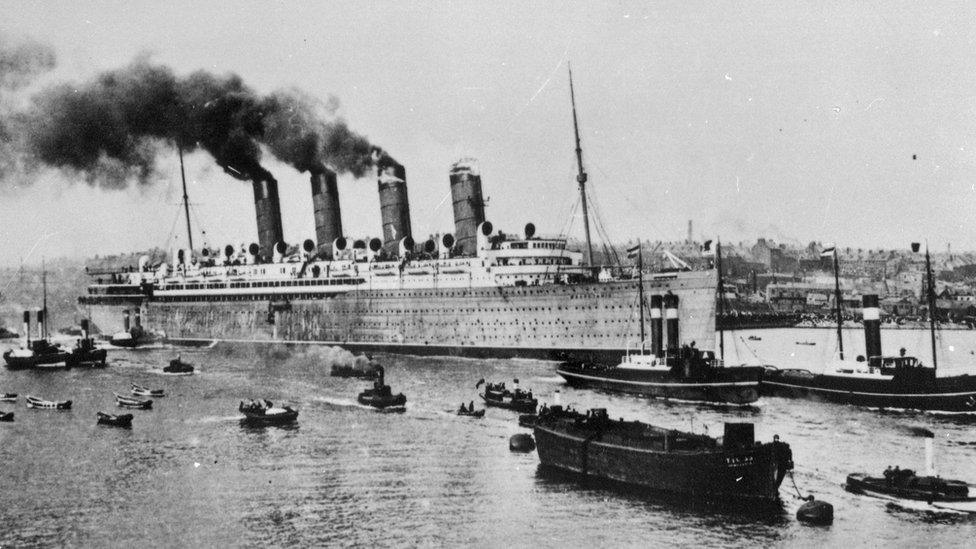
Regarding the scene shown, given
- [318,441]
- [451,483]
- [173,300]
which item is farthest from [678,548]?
[173,300]

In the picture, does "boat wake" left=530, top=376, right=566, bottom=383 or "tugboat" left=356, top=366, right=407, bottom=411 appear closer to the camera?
"tugboat" left=356, top=366, right=407, bottom=411

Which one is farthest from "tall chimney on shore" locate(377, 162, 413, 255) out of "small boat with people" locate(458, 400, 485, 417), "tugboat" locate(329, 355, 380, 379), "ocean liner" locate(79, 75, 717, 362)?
"small boat with people" locate(458, 400, 485, 417)

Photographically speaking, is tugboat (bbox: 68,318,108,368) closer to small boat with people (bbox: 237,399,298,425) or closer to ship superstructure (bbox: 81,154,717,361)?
ship superstructure (bbox: 81,154,717,361)

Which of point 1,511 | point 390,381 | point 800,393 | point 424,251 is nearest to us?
point 1,511

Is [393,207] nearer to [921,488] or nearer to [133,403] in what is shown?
[133,403]

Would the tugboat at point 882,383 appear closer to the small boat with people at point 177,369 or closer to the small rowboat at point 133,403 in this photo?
the small rowboat at point 133,403

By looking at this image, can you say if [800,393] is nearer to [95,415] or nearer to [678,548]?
[678,548]
